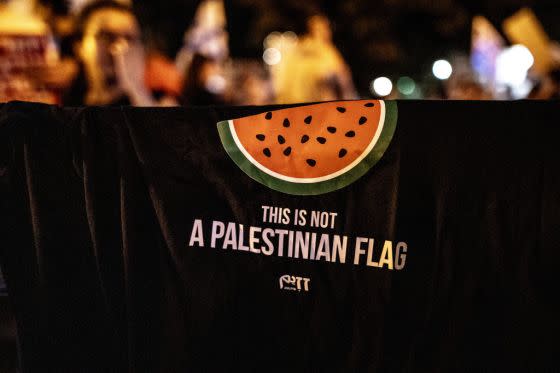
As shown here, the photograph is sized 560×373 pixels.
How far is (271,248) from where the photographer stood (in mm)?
2883

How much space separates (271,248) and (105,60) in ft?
15.1

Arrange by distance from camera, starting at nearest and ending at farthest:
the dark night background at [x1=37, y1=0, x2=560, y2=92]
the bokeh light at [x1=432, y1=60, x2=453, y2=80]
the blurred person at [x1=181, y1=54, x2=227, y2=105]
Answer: the blurred person at [x1=181, y1=54, x2=227, y2=105]
the bokeh light at [x1=432, y1=60, x2=453, y2=80]
the dark night background at [x1=37, y1=0, x2=560, y2=92]

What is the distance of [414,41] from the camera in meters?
21.2

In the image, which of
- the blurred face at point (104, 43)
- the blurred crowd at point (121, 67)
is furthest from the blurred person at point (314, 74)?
the blurred face at point (104, 43)

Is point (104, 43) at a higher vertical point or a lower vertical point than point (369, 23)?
lower

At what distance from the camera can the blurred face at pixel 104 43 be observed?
6664mm

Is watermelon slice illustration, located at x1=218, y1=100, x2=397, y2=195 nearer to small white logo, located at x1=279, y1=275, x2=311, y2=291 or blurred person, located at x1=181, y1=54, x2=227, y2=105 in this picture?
small white logo, located at x1=279, y1=275, x2=311, y2=291

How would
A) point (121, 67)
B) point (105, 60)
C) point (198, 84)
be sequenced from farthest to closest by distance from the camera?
point (198, 84), point (105, 60), point (121, 67)

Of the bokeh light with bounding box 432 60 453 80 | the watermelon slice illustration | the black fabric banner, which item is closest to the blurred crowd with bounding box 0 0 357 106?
the black fabric banner

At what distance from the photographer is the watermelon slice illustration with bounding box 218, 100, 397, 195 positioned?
2.75m

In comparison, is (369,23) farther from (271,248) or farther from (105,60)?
(271,248)

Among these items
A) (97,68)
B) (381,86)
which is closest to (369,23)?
(381,86)

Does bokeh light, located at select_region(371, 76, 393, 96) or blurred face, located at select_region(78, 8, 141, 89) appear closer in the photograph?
blurred face, located at select_region(78, 8, 141, 89)

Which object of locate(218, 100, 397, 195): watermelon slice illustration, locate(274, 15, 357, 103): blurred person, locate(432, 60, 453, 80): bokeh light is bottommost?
locate(218, 100, 397, 195): watermelon slice illustration
